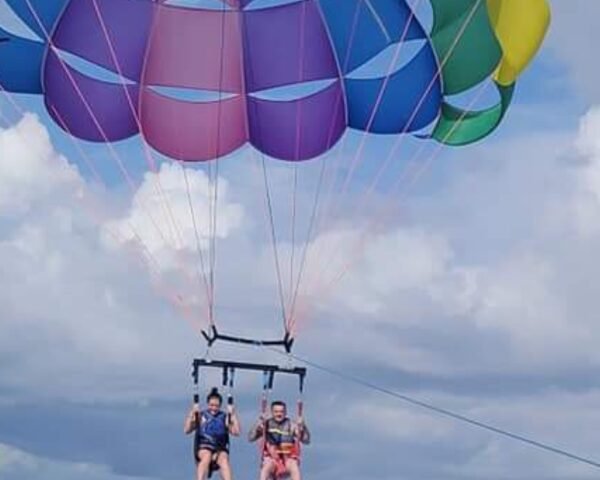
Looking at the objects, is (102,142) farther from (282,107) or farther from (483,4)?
(483,4)

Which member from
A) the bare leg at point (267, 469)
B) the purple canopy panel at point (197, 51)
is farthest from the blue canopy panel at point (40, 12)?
the bare leg at point (267, 469)

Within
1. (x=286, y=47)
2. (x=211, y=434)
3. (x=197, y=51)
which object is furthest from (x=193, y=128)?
(x=211, y=434)

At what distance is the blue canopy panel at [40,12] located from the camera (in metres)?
19.5

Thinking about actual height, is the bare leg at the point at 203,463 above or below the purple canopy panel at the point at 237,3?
below

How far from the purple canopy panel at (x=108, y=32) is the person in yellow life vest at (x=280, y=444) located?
437 centimetres

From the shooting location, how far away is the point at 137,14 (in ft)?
64.9

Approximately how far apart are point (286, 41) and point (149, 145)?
188 centimetres

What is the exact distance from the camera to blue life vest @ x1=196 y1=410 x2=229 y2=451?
58.6 ft

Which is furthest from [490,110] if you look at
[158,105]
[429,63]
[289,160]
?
[158,105]

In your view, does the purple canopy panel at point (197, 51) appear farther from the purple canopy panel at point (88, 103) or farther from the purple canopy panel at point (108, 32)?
the purple canopy panel at point (88, 103)

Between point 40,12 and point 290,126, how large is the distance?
9.74 feet

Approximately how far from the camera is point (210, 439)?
17859mm

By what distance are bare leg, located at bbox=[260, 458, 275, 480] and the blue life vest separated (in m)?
0.40

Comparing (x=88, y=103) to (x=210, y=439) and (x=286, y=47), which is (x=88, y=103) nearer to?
(x=286, y=47)
